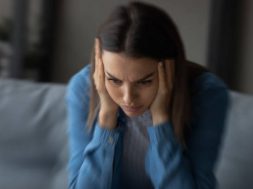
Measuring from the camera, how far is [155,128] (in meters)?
1.16

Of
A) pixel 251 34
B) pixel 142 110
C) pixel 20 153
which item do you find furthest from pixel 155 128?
pixel 251 34

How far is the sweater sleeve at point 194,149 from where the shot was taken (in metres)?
1.16

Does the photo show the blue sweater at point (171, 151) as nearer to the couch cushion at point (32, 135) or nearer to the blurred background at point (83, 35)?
the couch cushion at point (32, 135)

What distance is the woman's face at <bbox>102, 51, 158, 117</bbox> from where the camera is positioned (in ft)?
3.36

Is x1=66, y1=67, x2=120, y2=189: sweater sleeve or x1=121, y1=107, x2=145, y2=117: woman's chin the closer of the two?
x1=121, y1=107, x2=145, y2=117: woman's chin

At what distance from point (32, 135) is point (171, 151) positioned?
19.7 inches

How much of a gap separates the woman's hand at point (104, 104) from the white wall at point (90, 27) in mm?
967

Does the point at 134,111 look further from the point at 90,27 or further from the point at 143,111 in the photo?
the point at 90,27

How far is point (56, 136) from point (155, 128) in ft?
1.43

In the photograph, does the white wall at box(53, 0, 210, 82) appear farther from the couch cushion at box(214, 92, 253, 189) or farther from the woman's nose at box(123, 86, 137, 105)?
the woman's nose at box(123, 86, 137, 105)

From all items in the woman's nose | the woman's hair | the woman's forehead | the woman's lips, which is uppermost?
the woman's hair

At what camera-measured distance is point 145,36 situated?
1.03m

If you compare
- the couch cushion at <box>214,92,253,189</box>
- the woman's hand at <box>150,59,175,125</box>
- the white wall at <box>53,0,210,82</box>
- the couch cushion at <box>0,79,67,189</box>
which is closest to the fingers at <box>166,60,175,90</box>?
the woman's hand at <box>150,59,175,125</box>

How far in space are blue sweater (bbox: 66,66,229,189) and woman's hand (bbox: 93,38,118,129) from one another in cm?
2
